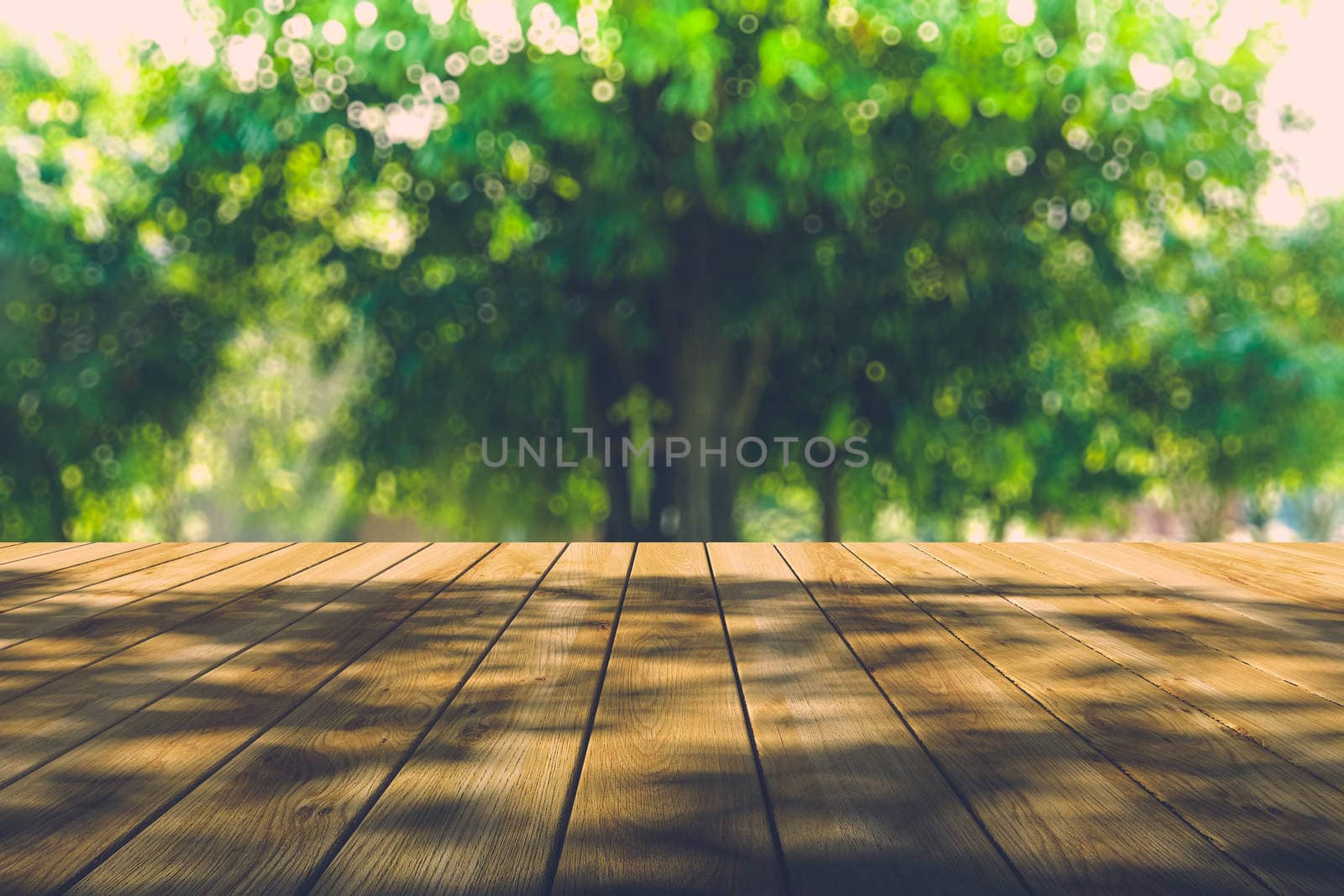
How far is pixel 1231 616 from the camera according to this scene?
9.41ft

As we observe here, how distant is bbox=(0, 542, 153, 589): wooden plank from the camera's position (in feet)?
11.3

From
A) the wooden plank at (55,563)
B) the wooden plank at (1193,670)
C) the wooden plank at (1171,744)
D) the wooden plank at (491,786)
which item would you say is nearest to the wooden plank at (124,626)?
the wooden plank at (55,563)

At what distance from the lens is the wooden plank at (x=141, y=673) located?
A: 6.04 feet

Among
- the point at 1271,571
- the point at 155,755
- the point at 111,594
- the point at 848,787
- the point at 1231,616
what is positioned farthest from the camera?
the point at 1271,571

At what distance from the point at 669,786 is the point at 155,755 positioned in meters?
0.75

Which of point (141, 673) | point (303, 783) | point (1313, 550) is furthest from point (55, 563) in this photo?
point (1313, 550)

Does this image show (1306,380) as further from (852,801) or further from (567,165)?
(852,801)

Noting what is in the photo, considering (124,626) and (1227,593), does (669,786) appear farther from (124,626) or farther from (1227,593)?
(1227,593)

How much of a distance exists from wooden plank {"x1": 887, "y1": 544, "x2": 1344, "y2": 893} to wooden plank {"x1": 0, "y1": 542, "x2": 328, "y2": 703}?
174cm

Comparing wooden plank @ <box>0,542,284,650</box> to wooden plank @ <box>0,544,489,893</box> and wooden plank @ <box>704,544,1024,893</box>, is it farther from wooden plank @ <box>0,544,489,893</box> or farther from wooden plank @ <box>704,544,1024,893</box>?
wooden plank @ <box>704,544,1024,893</box>

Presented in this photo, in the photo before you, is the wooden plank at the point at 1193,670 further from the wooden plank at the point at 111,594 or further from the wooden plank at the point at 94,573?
the wooden plank at the point at 94,573

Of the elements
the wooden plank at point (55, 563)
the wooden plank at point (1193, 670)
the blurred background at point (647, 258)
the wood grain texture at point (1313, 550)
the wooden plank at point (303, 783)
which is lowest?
the wooden plank at point (303, 783)

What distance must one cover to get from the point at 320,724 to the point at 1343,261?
37.9 ft

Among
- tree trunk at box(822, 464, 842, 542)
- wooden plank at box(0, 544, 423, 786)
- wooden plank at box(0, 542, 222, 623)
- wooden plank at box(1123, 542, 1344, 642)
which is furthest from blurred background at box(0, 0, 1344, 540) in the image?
wooden plank at box(0, 544, 423, 786)
